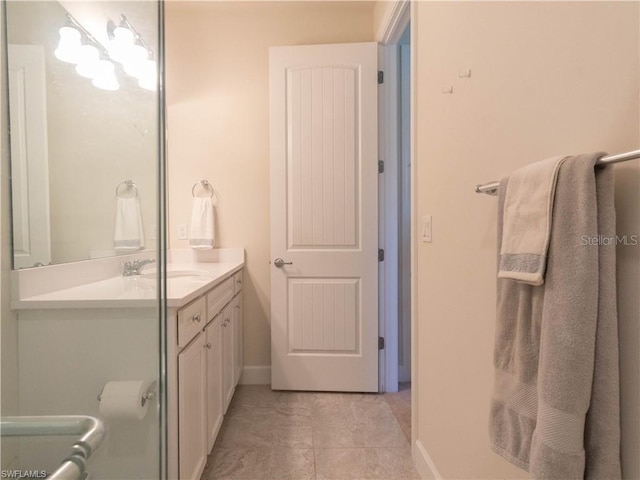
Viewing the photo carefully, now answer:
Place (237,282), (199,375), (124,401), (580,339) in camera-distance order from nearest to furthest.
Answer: (580,339) < (124,401) < (199,375) < (237,282)

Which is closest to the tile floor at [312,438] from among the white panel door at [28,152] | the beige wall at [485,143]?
the beige wall at [485,143]

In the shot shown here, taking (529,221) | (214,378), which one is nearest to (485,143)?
(529,221)

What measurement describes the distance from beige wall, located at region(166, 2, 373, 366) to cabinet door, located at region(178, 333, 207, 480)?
977 millimetres

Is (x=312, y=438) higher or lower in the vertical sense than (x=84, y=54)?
lower

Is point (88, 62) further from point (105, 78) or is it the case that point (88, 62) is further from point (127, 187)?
point (127, 187)

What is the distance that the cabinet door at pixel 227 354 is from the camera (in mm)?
1688

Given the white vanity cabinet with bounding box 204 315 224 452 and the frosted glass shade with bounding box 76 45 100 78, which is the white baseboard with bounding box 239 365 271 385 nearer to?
the white vanity cabinet with bounding box 204 315 224 452

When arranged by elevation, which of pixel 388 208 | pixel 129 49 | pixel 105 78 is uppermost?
pixel 129 49

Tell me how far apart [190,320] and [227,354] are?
2.31ft

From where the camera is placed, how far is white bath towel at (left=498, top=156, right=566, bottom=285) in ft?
1.92

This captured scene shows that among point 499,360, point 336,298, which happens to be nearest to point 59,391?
point 499,360

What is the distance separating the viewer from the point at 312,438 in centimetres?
163

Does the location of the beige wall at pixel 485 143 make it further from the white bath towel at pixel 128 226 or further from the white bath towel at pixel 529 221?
the white bath towel at pixel 128 226

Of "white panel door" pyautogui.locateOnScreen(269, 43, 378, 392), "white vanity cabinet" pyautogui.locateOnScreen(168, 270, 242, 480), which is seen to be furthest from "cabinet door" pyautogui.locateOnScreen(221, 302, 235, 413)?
"white panel door" pyautogui.locateOnScreen(269, 43, 378, 392)
